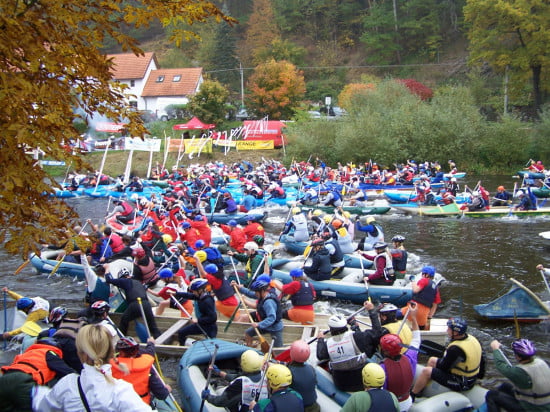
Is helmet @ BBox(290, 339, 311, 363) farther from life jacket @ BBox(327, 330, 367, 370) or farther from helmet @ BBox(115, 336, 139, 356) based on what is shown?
helmet @ BBox(115, 336, 139, 356)

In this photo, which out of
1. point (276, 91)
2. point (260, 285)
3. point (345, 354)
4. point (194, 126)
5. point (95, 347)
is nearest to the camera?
point (95, 347)

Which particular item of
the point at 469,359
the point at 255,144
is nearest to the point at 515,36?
the point at 255,144

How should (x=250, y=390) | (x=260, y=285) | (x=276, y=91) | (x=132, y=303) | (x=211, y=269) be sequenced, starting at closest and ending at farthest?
(x=250, y=390) → (x=260, y=285) → (x=132, y=303) → (x=211, y=269) → (x=276, y=91)

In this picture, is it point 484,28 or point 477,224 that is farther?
point 484,28

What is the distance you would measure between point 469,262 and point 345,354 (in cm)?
1050

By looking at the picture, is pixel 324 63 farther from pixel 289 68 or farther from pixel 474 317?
pixel 474 317

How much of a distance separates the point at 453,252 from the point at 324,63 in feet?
163

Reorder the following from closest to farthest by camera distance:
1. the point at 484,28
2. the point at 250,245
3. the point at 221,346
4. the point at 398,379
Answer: the point at 398,379 → the point at 221,346 → the point at 250,245 → the point at 484,28

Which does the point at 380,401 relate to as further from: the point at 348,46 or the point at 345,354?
the point at 348,46

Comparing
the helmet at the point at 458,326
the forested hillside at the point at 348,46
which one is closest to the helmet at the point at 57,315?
the helmet at the point at 458,326

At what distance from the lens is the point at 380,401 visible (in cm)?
474

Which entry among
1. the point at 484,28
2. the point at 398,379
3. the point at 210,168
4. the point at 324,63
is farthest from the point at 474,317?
the point at 324,63

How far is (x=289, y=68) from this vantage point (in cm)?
4716

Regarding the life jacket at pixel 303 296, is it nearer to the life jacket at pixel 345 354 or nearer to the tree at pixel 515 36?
the life jacket at pixel 345 354
